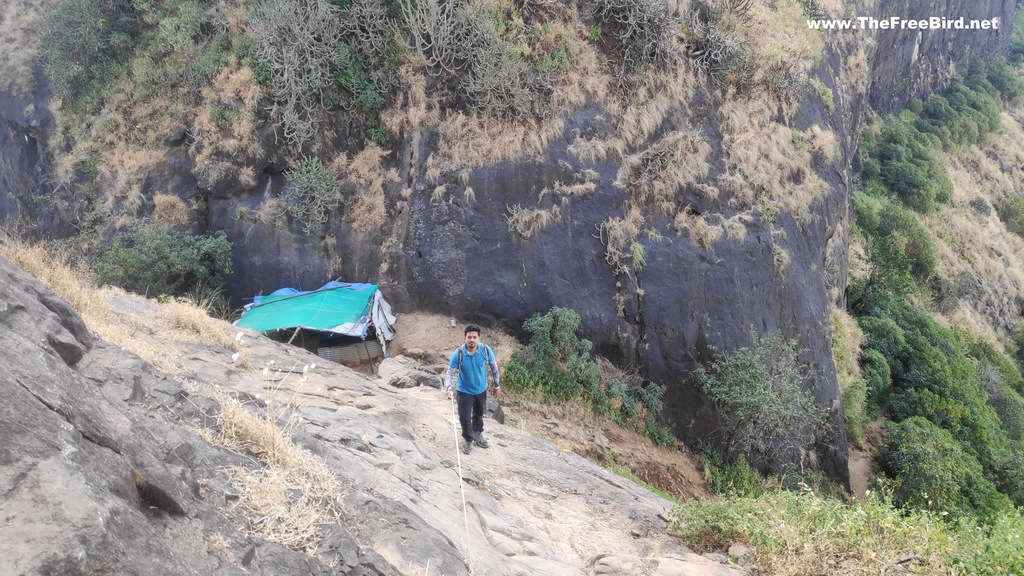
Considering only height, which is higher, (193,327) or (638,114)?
(638,114)

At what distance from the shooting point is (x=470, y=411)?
6953 mm

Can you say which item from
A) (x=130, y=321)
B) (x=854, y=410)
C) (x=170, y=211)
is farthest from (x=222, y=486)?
(x=854, y=410)

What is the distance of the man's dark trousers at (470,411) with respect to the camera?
689 centimetres

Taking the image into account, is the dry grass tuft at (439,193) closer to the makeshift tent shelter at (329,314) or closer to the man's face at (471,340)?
the makeshift tent shelter at (329,314)

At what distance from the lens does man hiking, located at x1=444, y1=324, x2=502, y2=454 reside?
668cm

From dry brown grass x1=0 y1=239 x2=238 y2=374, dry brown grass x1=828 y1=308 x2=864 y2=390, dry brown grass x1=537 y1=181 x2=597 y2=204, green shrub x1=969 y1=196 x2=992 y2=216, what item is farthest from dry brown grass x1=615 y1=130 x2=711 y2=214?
green shrub x1=969 y1=196 x2=992 y2=216

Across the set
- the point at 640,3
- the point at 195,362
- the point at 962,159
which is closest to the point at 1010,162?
the point at 962,159

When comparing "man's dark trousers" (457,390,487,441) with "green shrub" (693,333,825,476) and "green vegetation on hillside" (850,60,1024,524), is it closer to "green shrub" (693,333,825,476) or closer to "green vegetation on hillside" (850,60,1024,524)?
"green vegetation on hillside" (850,60,1024,524)

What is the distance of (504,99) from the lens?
12984 millimetres

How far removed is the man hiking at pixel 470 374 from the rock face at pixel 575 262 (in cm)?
573

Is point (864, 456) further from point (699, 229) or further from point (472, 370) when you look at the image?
point (472, 370)

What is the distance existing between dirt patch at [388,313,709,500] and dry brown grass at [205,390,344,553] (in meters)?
6.22

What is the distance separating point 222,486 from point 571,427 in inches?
313

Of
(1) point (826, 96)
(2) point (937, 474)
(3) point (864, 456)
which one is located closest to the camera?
(2) point (937, 474)
